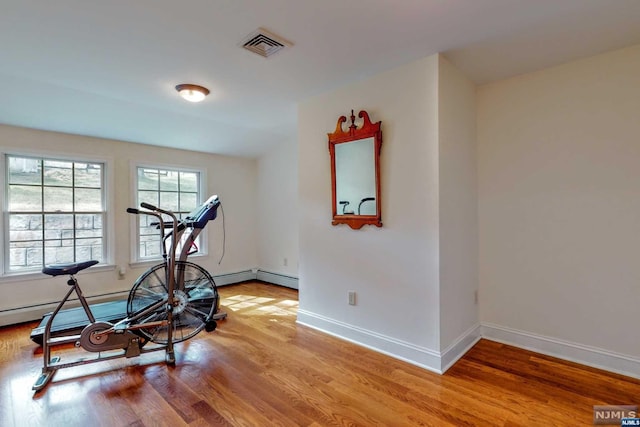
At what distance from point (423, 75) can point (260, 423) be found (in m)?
2.63

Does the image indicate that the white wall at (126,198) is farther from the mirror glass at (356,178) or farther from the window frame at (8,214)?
the mirror glass at (356,178)

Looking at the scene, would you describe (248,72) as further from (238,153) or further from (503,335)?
(503,335)

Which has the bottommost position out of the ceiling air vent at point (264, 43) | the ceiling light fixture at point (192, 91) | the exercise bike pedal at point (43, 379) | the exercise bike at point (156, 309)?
the exercise bike pedal at point (43, 379)

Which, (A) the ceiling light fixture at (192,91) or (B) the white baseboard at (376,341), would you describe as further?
(A) the ceiling light fixture at (192,91)

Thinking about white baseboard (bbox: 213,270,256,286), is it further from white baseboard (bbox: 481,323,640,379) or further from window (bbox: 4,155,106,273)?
white baseboard (bbox: 481,323,640,379)

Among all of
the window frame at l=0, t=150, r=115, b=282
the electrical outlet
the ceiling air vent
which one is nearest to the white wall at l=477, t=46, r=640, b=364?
the electrical outlet

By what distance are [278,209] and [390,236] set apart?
2.91 metres

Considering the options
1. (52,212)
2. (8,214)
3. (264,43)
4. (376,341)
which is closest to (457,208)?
(376,341)

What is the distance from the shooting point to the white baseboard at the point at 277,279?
495cm

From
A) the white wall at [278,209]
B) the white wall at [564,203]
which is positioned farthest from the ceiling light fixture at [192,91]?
the white wall at [564,203]

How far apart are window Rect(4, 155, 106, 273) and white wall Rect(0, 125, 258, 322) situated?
0.16 metres

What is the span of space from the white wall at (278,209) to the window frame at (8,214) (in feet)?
7.34

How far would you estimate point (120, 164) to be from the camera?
418 cm

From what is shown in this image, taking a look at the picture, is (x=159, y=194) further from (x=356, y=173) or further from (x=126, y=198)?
(x=356, y=173)
